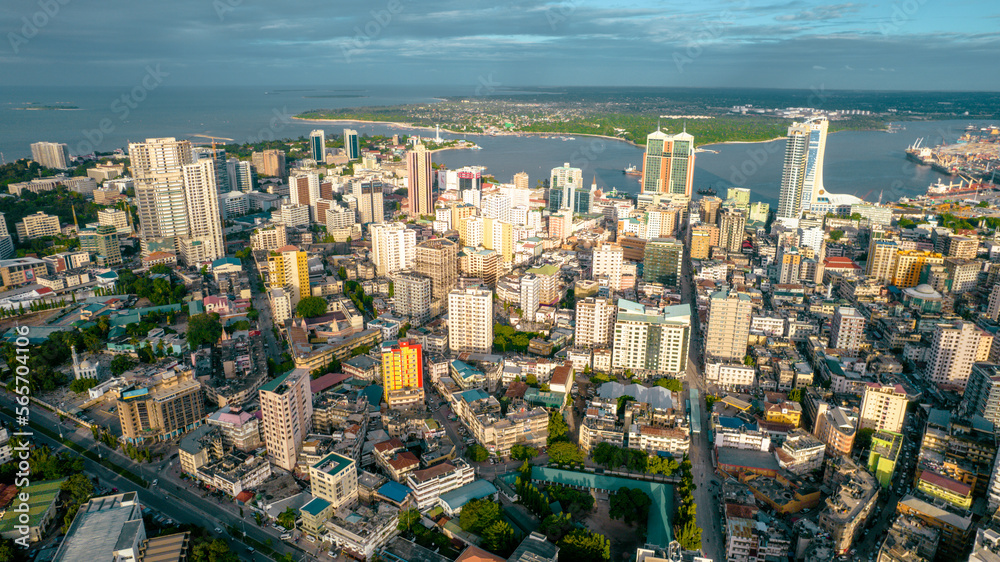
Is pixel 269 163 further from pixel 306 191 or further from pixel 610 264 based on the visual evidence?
pixel 610 264

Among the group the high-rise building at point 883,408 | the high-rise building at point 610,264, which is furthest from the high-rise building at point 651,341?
the high-rise building at point 610,264

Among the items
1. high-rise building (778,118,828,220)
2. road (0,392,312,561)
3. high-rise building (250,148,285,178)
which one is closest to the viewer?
road (0,392,312,561)

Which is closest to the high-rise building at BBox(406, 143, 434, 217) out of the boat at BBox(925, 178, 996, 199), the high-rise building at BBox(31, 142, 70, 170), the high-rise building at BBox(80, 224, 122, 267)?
the high-rise building at BBox(80, 224, 122, 267)

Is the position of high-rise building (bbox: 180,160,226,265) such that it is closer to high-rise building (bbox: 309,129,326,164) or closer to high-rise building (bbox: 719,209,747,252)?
high-rise building (bbox: 719,209,747,252)

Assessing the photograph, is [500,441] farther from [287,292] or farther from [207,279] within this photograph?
[207,279]

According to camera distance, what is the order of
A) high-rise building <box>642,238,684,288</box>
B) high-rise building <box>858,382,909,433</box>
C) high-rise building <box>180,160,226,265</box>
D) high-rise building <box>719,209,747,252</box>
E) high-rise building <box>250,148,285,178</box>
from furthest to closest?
high-rise building <box>250,148,285,178</box> → high-rise building <box>719,209,747,252</box> → high-rise building <box>180,160,226,265</box> → high-rise building <box>642,238,684,288</box> → high-rise building <box>858,382,909,433</box>

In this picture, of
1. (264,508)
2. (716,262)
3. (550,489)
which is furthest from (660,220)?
(264,508)

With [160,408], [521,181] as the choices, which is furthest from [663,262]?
[160,408]

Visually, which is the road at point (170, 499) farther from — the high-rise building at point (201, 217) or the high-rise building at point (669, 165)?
the high-rise building at point (669, 165)
